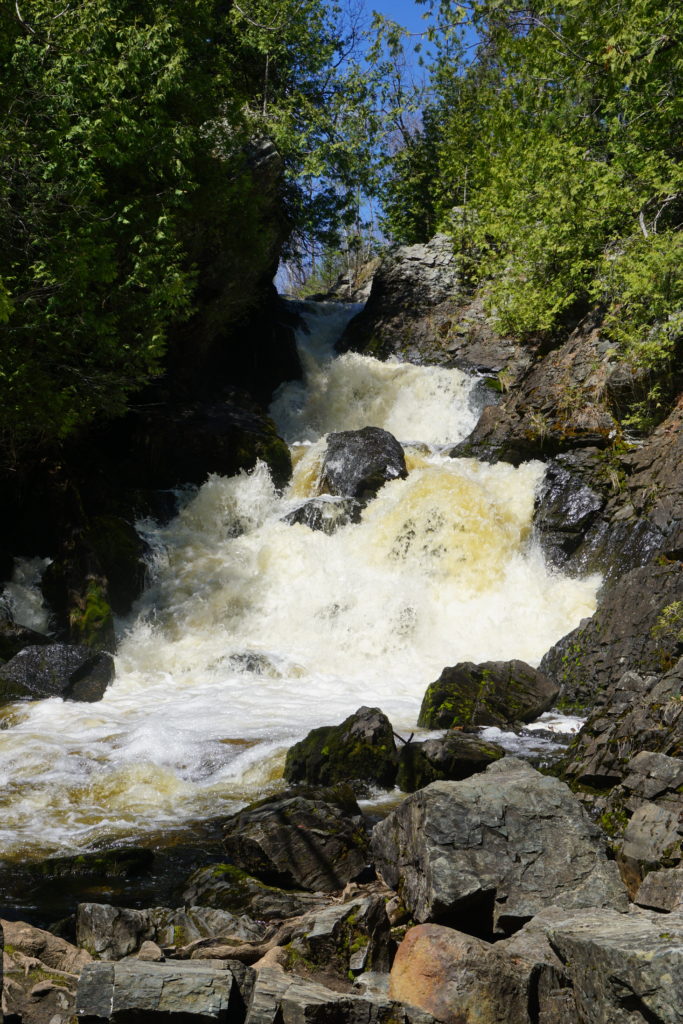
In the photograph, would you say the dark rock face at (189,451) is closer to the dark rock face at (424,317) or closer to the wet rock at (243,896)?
the dark rock face at (424,317)

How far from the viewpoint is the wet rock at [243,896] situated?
501cm

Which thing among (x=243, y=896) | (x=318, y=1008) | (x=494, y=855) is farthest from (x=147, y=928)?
(x=494, y=855)

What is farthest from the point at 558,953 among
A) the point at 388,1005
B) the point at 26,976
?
the point at 26,976

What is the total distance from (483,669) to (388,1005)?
702 cm

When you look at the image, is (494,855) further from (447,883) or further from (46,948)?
(46,948)

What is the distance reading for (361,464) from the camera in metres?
16.8

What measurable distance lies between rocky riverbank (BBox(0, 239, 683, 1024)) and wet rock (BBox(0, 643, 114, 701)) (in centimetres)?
4

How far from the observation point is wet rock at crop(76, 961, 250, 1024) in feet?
10.1

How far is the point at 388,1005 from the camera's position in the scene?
3.19 meters

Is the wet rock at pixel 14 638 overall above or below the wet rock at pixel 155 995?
above

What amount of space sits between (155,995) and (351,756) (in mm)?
4852

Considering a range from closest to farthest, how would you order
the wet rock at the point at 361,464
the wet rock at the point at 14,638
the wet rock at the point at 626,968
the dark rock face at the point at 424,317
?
the wet rock at the point at 626,968, the wet rock at the point at 14,638, the wet rock at the point at 361,464, the dark rock face at the point at 424,317

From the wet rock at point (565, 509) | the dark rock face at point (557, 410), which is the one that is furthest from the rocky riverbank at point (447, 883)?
the dark rock face at point (557, 410)

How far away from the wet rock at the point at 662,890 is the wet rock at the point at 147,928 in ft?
6.92
